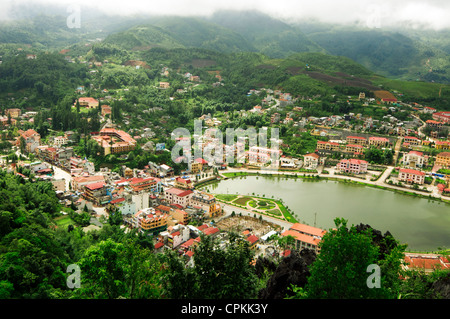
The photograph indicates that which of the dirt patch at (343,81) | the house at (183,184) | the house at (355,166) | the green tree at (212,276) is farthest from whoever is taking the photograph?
the dirt patch at (343,81)

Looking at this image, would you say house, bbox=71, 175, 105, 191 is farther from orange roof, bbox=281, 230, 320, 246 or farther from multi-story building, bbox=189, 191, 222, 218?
orange roof, bbox=281, 230, 320, 246

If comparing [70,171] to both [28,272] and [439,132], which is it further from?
[439,132]

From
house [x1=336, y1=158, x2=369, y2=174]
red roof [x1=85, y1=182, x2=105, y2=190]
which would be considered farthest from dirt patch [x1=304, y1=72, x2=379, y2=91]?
red roof [x1=85, y1=182, x2=105, y2=190]

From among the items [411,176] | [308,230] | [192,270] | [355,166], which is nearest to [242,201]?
[308,230]

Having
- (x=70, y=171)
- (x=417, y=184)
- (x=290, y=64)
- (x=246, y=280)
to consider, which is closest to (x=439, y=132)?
(x=417, y=184)

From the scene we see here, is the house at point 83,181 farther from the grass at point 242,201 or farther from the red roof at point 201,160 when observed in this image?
the grass at point 242,201
